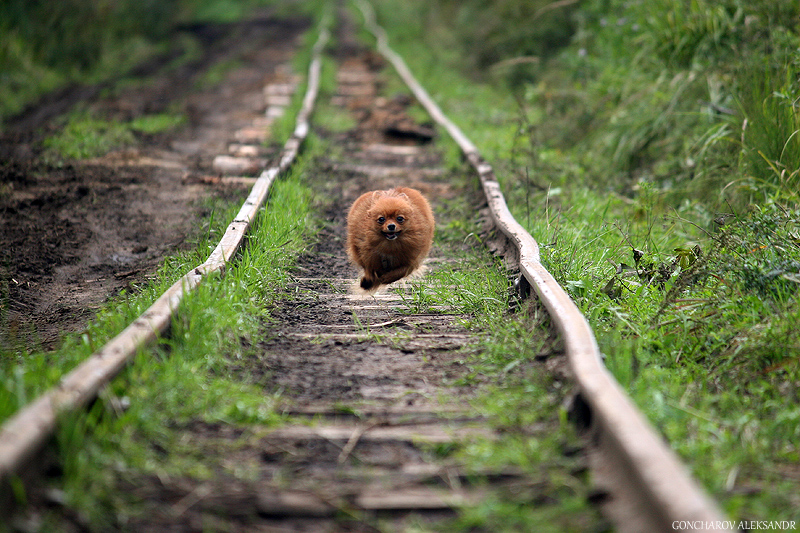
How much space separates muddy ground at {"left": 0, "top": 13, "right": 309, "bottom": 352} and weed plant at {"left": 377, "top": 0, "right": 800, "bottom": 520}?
10.9 ft

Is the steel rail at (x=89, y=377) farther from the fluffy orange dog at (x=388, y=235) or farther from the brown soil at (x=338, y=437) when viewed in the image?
the fluffy orange dog at (x=388, y=235)

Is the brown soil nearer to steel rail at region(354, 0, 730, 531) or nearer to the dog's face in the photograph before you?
steel rail at region(354, 0, 730, 531)

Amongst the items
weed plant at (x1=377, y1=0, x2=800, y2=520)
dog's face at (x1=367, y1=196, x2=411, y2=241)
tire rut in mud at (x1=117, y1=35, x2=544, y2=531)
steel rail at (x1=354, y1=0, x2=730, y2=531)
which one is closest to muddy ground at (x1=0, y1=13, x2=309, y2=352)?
tire rut in mud at (x1=117, y1=35, x2=544, y2=531)

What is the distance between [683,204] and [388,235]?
130 inches

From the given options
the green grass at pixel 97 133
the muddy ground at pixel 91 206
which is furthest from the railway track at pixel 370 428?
the green grass at pixel 97 133

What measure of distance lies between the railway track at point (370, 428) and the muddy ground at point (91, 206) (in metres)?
1.23

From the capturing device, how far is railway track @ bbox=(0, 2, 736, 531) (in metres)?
2.18

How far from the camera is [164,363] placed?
3.07 meters

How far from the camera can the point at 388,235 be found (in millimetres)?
4934

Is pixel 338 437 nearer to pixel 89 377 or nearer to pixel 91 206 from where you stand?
pixel 89 377

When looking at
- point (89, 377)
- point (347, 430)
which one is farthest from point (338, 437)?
point (89, 377)

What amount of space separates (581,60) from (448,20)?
31.8 feet

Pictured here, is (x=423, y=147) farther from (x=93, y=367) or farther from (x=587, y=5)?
(x=93, y=367)

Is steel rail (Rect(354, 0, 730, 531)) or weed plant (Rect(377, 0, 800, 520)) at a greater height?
steel rail (Rect(354, 0, 730, 531))
